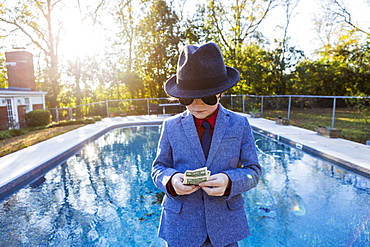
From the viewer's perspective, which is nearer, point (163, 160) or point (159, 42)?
point (163, 160)

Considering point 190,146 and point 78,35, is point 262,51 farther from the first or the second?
point 190,146

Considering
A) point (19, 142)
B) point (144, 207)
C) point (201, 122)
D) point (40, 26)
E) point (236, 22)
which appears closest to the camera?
point (201, 122)

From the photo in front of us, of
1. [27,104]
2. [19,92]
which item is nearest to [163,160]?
[19,92]

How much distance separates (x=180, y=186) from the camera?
1.05 meters

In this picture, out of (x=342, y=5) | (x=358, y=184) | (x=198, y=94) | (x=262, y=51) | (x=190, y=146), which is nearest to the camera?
(x=198, y=94)

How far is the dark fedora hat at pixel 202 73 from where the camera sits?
1.07 metres

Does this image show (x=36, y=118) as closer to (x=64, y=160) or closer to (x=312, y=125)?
(x=64, y=160)

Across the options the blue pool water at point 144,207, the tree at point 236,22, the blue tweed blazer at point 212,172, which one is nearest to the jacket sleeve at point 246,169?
the blue tweed blazer at point 212,172

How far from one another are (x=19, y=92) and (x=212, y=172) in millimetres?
12876

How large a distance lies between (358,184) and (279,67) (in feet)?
44.5

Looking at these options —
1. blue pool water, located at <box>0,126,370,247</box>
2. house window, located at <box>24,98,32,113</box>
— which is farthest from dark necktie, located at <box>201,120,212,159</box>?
house window, located at <box>24,98,32,113</box>

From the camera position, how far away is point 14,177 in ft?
13.2

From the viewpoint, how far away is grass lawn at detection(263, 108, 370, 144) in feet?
23.5

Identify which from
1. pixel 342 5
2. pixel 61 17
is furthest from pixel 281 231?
pixel 61 17
